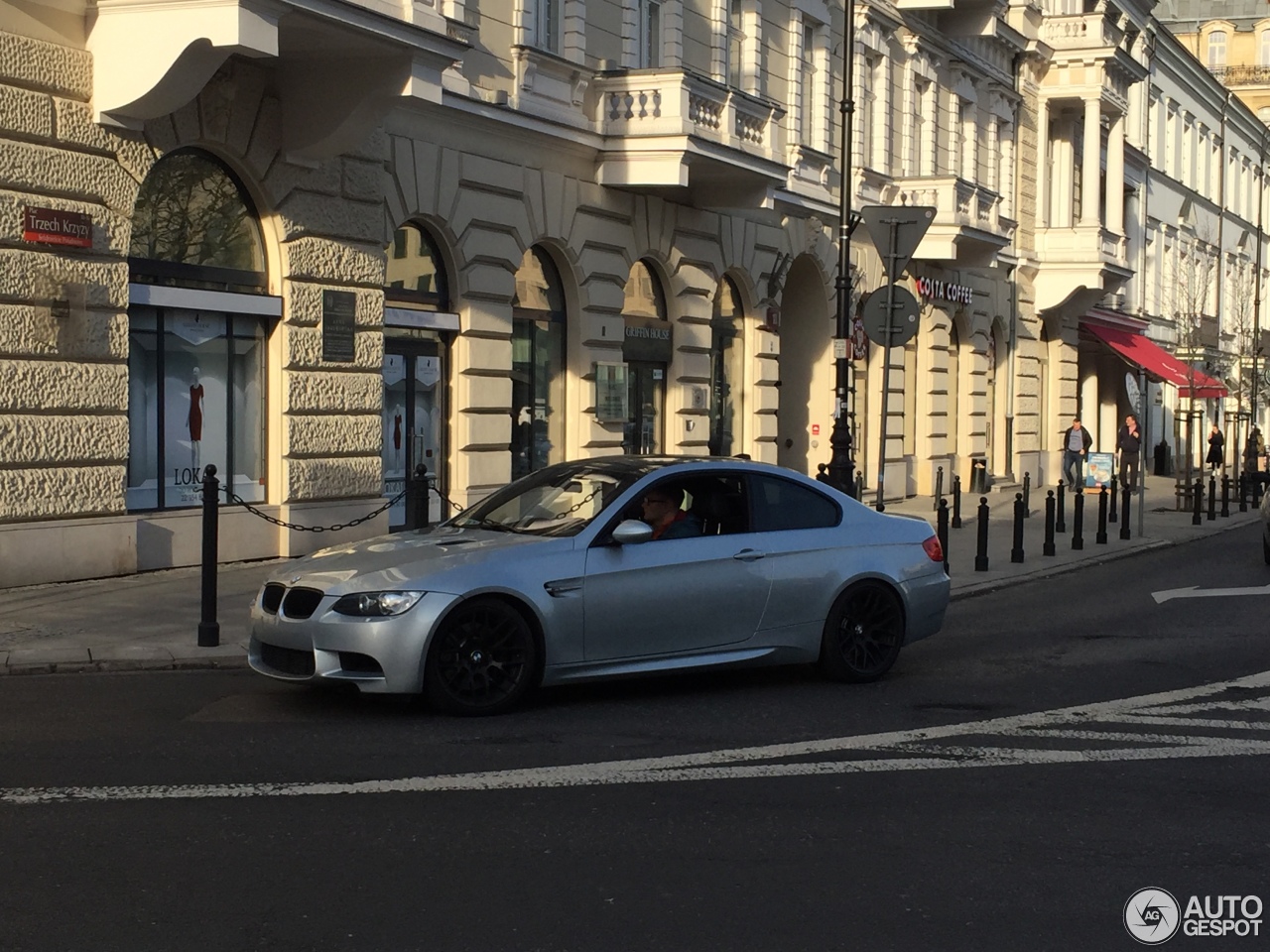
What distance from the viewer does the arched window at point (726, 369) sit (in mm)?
26453

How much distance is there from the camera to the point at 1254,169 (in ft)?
230

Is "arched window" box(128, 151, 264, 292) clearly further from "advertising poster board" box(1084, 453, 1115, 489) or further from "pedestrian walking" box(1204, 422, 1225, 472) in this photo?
→ "pedestrian walking" box(1204, 422, 1225, 472)

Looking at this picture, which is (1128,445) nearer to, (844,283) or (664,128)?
(844,283)

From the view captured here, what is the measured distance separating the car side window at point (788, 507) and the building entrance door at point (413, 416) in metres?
8.64

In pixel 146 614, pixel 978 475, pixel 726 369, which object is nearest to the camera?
pixel 146 614

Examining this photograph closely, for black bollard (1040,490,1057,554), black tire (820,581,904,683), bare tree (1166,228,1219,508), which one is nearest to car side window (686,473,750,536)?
black tire (820,581,904,683)

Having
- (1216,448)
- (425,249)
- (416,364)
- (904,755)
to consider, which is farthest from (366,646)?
(1216,448)

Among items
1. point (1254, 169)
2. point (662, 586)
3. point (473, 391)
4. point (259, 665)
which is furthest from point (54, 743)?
point (1254, 169)

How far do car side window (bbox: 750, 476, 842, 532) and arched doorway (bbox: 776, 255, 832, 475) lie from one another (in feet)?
63.6

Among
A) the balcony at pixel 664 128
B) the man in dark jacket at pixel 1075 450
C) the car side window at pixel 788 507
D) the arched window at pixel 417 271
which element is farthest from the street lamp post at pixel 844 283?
the man in dark jacket at pixel 1075 450

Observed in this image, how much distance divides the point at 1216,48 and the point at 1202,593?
8034cm

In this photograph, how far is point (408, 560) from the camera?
29.7ft

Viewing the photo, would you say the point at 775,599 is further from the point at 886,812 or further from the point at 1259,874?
the point at 1259,874

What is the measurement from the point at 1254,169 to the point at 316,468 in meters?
61.3
